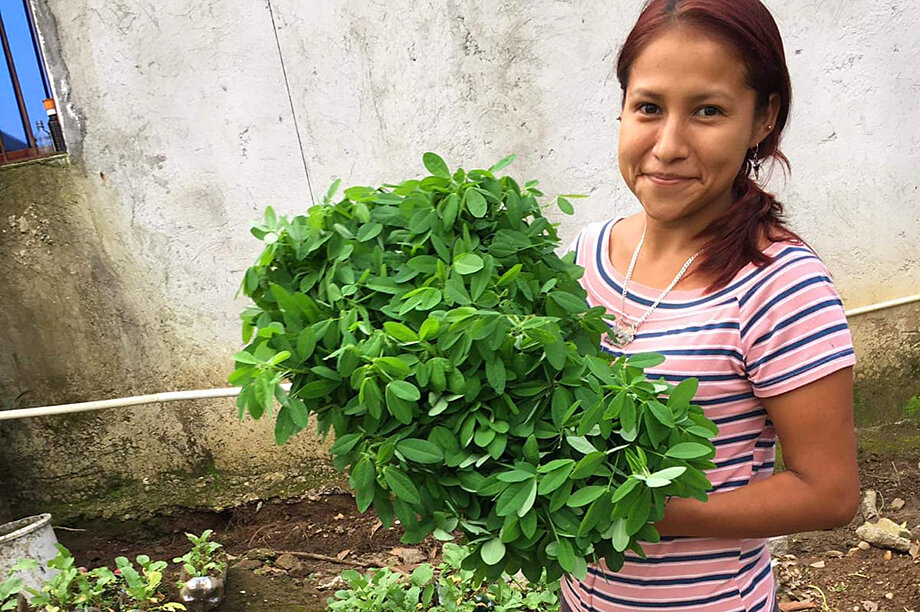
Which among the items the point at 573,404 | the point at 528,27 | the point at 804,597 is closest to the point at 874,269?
the point at 804,597

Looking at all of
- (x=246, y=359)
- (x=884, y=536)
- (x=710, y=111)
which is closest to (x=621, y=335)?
(x=710, y=111)

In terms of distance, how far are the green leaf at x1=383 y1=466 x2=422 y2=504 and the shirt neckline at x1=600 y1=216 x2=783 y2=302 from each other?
0.61 metres

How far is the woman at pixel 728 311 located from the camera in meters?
1.32

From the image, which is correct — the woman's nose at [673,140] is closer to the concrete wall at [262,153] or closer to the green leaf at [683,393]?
the green leaf at [683,393]

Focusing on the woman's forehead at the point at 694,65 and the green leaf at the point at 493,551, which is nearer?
the green leaf at the point at 493,551

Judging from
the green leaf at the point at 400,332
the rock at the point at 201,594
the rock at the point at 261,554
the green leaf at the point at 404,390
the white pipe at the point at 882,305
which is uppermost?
the green leaf at the point at 400,332

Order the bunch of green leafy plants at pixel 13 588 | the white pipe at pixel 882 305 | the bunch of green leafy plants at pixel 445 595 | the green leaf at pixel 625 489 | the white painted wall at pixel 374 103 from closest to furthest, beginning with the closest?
the green leaf at pixel 625 489
the bunch of green leafy plants at pixel 445 595
the bunch of green leafy plants at pixel 13 588
the white painted wall at pixel 374 103
the white pipe at pixel 882 305

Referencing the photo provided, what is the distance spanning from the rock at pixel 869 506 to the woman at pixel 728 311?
262 cm

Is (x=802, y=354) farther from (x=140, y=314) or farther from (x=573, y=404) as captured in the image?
(x=140, y=314)

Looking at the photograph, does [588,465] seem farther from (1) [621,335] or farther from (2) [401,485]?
(1) [621,335]

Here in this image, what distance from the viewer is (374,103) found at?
388cm

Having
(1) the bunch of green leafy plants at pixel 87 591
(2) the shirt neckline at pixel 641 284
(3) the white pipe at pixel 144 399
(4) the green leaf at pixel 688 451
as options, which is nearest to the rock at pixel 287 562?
(1) the bunch of green leafy plants at pixel 87 591

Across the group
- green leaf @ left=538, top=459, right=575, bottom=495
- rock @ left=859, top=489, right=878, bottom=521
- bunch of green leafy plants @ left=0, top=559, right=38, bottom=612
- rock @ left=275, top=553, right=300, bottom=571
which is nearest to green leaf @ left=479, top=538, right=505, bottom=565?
green leaf @ left=538, top=459, right=575, bottom=495

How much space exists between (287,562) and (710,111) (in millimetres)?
3179
